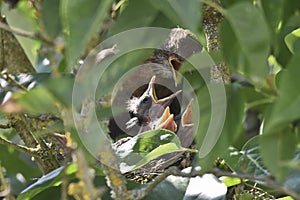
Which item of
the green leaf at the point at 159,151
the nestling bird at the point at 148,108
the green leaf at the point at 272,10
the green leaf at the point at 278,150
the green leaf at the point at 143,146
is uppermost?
the green leaf at the point at 272,10

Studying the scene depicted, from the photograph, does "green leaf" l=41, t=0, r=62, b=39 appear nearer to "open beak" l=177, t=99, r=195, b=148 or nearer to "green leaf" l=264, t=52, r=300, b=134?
"green leaf" l=264, t=52, r=300, b=134

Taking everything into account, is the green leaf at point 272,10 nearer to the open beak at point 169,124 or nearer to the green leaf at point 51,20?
the green leaf at point 51,20

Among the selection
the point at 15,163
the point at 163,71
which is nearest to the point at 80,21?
the point at 163,71

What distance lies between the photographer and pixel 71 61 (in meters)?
0.51

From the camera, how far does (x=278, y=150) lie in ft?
1.86

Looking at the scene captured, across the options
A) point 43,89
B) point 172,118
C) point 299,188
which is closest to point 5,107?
point 43,89

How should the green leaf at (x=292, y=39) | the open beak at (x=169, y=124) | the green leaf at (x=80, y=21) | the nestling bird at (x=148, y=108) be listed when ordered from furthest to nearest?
1. the nestling bird at (x=148, y=108)
2. the open beak at (x=169, y=124)
3. the green leaf at (x=292, y=39)
4. the green leaf at (x=80, y=21)

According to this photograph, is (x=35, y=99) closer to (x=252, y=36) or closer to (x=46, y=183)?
(x=252, y=36)

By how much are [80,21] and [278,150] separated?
0.19m

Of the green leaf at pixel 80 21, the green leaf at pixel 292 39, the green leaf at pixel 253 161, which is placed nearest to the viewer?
the green leaf at pixel 80 21

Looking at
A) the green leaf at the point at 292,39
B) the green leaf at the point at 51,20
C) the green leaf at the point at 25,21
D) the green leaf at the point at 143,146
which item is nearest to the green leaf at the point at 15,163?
the green leaf at the point at 25,21

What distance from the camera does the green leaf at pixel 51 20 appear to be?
543 mm

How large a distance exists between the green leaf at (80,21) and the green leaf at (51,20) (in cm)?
1

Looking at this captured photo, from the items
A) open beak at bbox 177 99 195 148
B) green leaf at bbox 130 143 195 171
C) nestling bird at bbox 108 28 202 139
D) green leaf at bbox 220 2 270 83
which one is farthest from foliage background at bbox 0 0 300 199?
nestling bird at bbox 108 28 202 139
